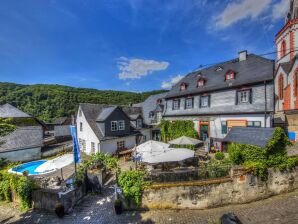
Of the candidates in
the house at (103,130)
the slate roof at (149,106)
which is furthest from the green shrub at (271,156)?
the slate roof at (149,106)

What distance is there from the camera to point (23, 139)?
72.0 ft

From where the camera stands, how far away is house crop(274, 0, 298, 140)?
16.5 m

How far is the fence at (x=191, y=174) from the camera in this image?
360 inches

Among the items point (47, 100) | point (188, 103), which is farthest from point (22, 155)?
point (47, 100)

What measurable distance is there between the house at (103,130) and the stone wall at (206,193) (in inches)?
514

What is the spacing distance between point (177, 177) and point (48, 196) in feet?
26.4

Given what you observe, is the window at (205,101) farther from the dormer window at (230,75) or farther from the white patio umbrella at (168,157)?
the white patio umbrella at (168,157)

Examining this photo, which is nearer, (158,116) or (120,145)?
(120,145)

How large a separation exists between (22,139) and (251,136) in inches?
1109

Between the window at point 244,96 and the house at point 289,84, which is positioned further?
the window at point 244,96

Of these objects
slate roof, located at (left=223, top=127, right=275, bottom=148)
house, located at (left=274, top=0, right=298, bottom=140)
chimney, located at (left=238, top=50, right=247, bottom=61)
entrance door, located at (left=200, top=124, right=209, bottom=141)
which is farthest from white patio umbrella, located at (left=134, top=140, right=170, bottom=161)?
chimney, located at (left=238, top=50, right=247, bottom=61)

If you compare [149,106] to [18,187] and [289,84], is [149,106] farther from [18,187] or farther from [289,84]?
[18,187]

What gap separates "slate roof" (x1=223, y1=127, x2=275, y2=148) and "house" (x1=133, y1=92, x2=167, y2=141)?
1549cm

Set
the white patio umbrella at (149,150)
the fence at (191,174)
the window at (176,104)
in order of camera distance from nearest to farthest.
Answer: the fence at (191,174), the white patio umbrella at (149,150), the window at (176,104)
